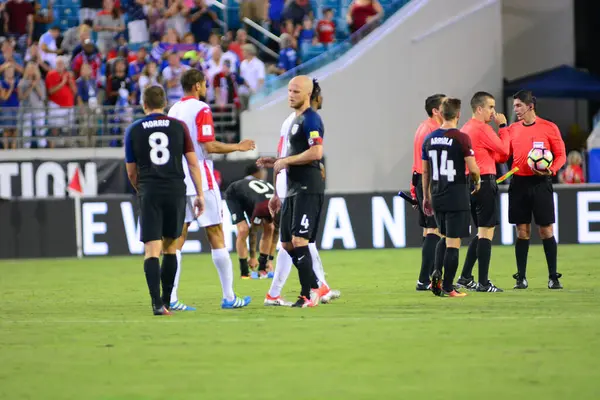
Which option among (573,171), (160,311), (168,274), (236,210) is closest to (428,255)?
(168,274)

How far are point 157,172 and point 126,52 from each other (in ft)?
50.9

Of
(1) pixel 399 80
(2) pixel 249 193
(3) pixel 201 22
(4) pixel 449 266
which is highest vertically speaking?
(3) pixel 201 22

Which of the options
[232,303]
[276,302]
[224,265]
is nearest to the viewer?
[224,265]

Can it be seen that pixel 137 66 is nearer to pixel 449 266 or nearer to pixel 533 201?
pixel 533 201

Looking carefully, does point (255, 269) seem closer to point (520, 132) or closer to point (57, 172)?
point (520, 132)

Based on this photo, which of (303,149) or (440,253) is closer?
(303,149)

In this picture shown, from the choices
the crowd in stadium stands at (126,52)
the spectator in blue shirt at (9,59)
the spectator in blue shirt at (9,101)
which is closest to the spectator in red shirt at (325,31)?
the crowd in stadium stands at (126,52)

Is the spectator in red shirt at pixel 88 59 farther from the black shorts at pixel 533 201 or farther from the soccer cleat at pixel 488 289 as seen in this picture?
the soccer cleat at pixel 488 289

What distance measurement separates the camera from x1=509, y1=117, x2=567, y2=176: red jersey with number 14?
13.7 metres

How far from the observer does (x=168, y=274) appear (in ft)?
37.5

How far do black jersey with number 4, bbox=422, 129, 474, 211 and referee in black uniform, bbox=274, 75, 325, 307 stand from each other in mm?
1475

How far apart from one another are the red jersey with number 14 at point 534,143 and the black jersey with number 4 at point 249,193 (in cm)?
458

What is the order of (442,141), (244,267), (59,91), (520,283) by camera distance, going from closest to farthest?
1. (442,141)
2. (520,283)
3. (244,267)
4. (59,91)

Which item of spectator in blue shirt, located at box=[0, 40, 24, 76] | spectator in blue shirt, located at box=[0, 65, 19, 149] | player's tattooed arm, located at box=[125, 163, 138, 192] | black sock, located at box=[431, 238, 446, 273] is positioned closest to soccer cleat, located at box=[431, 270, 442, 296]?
black sock, located at box=[431, 238, 446, 273]
